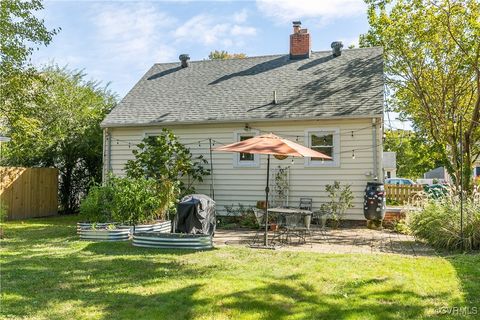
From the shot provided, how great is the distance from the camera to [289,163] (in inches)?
492

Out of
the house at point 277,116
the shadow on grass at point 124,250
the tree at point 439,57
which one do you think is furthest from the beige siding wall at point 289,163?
the shadow on grass at point 124,250

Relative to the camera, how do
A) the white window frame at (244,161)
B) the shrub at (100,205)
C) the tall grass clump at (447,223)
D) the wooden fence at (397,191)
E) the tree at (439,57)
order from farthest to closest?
the wooden fence at (397,191) → the tree at (439,57) → the white window frame at (244,161) → the shrub at (100,205) → the tall grass clump at (447,223)

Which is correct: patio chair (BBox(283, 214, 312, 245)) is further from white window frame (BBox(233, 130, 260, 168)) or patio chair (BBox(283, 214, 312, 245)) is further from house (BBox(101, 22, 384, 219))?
white window frame (BBox(233, 130, 260, 168))

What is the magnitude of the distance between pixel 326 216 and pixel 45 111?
1184 cm

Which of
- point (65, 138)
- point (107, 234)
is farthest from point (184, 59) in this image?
point (107, 234)

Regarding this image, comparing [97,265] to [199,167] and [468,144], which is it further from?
[468,144]

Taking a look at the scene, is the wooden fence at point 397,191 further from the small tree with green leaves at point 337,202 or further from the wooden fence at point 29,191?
the wooden fence at point 29,191

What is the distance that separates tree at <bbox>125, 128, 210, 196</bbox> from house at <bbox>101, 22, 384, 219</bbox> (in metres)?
0.44

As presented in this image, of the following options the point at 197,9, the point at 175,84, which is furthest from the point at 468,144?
the point at 175,84

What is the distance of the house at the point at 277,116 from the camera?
11867mm

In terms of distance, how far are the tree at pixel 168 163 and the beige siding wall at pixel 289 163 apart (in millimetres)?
441

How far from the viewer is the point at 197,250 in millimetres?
7914

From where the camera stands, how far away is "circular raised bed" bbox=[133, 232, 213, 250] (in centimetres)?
801

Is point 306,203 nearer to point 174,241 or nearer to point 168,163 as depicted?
point 168,163
